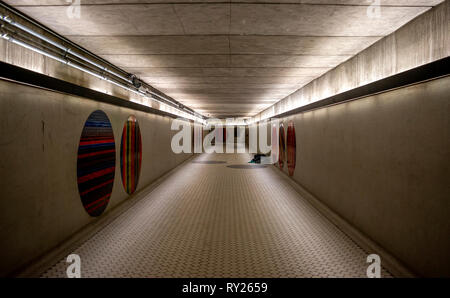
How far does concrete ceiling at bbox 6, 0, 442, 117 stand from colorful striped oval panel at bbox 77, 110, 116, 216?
1.36 meters

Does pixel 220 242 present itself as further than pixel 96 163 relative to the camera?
No

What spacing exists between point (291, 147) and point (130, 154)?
18.2ft

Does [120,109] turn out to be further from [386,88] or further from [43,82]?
[386,88]

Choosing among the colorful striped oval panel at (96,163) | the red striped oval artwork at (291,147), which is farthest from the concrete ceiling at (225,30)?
the red striped oval artwork at (291,147)

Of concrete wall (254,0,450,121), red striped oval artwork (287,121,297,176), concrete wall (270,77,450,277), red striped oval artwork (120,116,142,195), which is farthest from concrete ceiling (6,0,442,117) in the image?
red striped oval artwork (287,121,297,176)

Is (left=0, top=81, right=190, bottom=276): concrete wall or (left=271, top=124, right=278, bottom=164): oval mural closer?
(left=0, top=81, right=190, bottom=276): concrete wall

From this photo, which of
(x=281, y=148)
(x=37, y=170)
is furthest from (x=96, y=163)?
(x=281, y=148)

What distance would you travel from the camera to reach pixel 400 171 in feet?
10.00

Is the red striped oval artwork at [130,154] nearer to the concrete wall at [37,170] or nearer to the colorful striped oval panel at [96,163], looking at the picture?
the colorful striped oval panel at [96,163]

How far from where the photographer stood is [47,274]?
2896 mm

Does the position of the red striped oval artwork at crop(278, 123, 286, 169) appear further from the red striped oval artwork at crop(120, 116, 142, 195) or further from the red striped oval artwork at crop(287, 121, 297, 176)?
the red striped oval artwork at crop(120, 116, 142, 195)

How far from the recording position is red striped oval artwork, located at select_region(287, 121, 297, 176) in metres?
8.41

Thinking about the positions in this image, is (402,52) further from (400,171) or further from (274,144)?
(274,144)

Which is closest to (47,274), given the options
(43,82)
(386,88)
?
(43,82)
